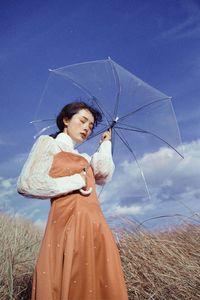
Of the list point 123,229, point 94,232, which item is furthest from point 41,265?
point 123,229

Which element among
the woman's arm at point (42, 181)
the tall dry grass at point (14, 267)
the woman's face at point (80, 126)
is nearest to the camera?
the woman's arm at point (42, 181)

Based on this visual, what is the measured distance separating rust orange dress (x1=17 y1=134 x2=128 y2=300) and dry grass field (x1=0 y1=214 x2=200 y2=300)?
1309mm

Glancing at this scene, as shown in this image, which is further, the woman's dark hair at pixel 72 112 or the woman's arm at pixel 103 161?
the woman's dark hair at pixel 72 112

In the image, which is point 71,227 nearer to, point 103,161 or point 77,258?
point 77,258

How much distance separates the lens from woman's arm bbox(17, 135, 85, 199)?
9.04ft

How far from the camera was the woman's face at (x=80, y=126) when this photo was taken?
10.4ft

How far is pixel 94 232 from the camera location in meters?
2.71

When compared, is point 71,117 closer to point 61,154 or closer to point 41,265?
point 61,154

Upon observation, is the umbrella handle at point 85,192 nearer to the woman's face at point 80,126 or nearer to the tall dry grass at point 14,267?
the woman's face at point 80,126

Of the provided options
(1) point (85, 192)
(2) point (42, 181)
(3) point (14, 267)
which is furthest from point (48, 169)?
(3) point (14, 267)

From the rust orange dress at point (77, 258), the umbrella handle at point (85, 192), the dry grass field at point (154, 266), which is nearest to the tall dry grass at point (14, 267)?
the dry grass field at point (154, 266)

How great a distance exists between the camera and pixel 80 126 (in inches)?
126

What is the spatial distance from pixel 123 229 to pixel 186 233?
0.75 metres

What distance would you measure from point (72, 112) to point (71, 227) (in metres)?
1.00
